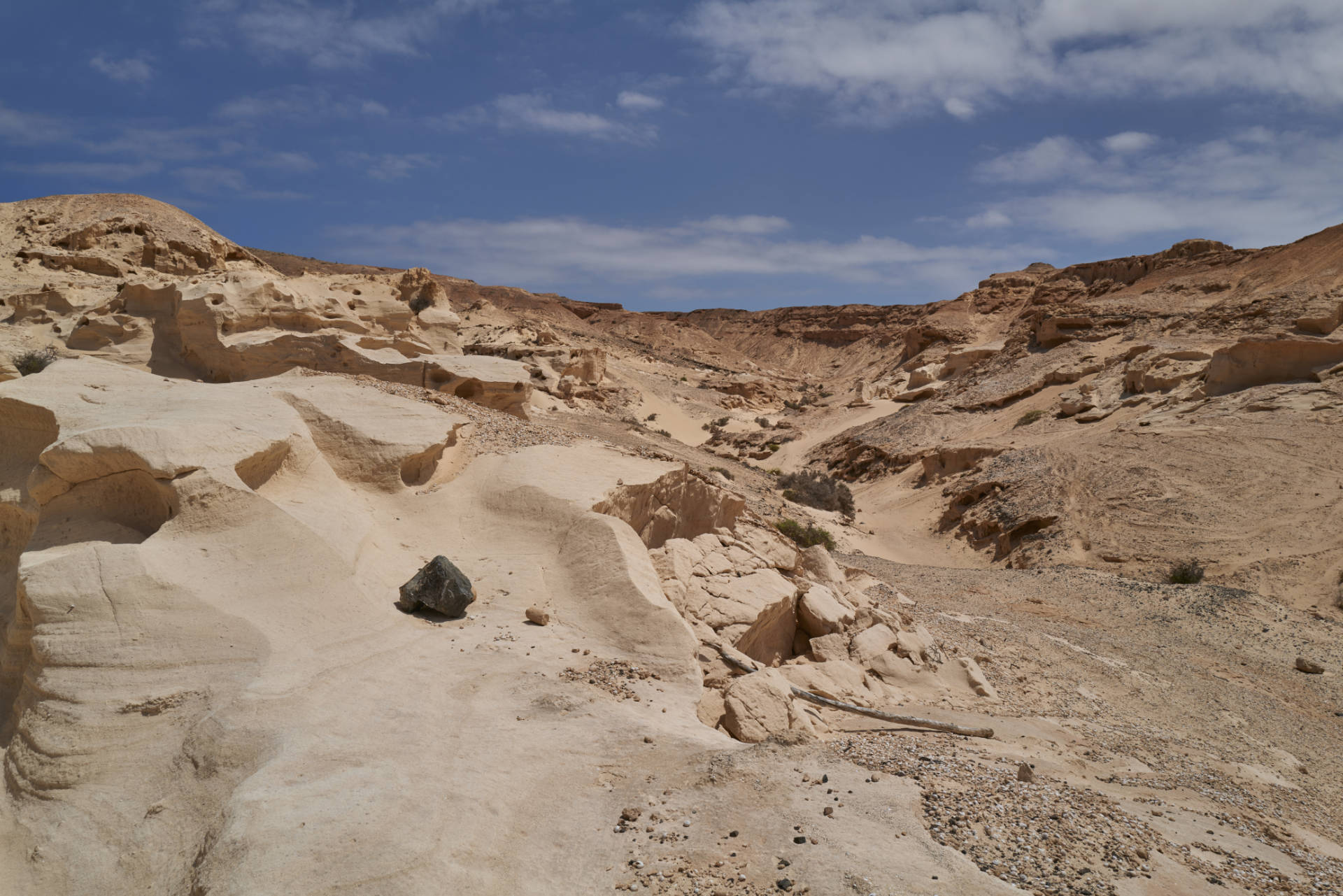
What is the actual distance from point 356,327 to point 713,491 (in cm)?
843

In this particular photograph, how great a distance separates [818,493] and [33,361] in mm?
16363

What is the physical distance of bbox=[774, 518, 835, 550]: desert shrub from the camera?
14.5 m

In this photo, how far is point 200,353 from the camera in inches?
527

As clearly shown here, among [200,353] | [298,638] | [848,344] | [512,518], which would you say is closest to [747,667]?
[512,518]

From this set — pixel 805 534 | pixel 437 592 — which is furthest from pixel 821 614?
pixel 805 534

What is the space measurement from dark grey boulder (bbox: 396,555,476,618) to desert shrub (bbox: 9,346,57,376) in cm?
878

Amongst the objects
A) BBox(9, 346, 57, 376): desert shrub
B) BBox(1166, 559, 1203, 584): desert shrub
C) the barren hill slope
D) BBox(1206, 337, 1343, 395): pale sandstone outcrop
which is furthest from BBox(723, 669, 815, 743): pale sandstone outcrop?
BBox(1206, 337, 1343, 395): pale sandstone outcrop

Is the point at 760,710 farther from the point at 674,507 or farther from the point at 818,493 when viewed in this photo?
the point at 818,493

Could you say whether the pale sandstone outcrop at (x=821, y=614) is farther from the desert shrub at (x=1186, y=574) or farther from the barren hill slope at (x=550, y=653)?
the desert shrub at (x=1186, y=574)

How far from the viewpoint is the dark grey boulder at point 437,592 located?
626cm

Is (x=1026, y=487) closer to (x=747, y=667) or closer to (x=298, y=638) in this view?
(x=747, y=667)

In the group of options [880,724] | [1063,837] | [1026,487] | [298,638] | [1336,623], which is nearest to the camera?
[1063,837]

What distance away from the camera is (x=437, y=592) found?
6266mm

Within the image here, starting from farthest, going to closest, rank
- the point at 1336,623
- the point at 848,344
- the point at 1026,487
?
the point at 848,344 < the point at 1026,487 < the point at 1336,623
